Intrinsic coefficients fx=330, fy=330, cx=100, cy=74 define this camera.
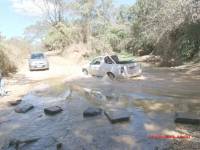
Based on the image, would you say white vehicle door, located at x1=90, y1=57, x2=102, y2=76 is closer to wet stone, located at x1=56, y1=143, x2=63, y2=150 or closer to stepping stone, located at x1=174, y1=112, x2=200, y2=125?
stepping stone, located at x1=174, y1=112, x2=200, y2=125

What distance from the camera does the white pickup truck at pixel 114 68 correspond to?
61.4ft

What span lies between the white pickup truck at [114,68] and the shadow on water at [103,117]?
802mm

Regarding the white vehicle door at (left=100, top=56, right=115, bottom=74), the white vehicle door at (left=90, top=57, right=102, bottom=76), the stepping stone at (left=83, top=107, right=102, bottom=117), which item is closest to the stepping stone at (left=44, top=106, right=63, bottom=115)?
the stepping stone at (left=83, top=107, right=102, bottom=117)

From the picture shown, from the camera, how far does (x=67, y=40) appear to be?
1736 inches

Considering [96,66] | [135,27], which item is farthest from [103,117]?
[135,27]

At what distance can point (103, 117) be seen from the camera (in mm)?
10742

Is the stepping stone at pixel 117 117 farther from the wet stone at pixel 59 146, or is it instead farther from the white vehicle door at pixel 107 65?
the white vehicle door at pixel 107 65

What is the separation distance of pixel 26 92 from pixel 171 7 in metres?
13.6

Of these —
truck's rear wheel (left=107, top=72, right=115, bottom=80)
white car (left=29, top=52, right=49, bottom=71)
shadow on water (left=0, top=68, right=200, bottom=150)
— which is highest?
white car (left=29, top=52, right=49, bottom=71)

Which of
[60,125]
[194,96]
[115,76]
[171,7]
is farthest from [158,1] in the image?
[60,125]

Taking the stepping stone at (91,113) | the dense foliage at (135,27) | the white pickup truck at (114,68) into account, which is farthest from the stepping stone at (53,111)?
the dense foliage at (135,27)

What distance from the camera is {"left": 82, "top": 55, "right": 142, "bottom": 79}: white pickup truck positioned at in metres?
18.7

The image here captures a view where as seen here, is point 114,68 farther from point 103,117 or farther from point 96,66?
point 103,117

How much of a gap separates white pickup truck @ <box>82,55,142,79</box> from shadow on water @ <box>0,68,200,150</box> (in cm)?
80
